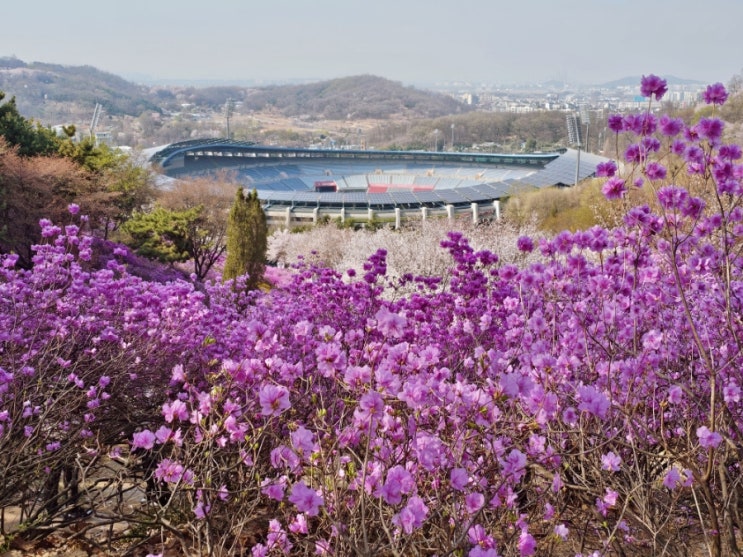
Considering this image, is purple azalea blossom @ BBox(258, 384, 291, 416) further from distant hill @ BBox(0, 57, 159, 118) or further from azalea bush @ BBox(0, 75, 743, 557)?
distant hill @ BBox(0, 57, 159, 118)

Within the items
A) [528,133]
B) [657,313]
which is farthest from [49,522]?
[528,133]

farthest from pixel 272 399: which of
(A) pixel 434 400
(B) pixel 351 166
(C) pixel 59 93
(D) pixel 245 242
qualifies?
(C) pixel 59 93

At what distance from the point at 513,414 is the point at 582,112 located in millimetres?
51123

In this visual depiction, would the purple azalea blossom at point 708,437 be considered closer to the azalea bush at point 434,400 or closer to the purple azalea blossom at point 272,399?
the azalea bush at point 434,400

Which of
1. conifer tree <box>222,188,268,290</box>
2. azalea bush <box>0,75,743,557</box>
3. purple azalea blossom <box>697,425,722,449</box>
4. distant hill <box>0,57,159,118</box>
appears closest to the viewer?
purple azalea blossom <box>697,425,722,449</box>

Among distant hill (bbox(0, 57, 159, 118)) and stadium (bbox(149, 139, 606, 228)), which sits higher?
distant hill (bbox(0, 57, 159, 118))

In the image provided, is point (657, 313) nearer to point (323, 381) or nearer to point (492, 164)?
point (323, 381)

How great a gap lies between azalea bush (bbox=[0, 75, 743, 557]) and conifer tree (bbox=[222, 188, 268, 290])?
13023 mm

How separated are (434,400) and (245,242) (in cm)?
1738

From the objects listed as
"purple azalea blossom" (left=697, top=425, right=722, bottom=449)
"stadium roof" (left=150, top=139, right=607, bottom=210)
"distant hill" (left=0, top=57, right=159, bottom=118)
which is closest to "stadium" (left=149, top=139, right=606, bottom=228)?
"stadium roof" (left=150, top=139, right=607, bottom=210)

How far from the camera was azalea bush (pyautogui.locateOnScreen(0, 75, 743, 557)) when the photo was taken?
2959mm

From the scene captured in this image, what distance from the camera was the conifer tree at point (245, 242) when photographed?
2006cm

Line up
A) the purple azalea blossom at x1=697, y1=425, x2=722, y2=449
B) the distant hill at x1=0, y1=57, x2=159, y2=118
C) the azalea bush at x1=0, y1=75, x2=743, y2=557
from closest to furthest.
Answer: the purple azalea blossom at x1=697, y1=425, x2=722, y2=449 → the azalea bush at x1=0, y1=75, x2=743, y2=557 → the distant hill at x1=0, y1=57, x2=159, y2=118

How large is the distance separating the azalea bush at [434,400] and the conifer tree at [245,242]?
1302cm
